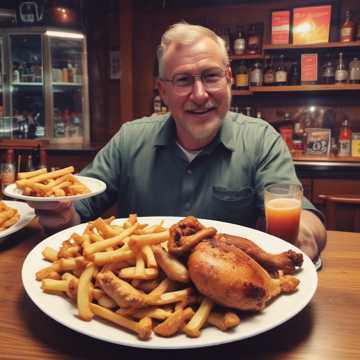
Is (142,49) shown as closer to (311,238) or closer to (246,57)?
(246,57)

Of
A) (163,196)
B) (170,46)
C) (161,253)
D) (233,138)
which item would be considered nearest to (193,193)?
(163,196)

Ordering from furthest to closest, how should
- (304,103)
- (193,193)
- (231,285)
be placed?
1. (304,103)
2. (193,193)
3. (231,285)

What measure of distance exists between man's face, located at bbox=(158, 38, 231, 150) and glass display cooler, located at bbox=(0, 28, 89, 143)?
297 cm

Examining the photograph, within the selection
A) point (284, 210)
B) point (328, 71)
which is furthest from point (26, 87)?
point (284, 210)

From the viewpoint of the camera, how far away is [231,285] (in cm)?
74

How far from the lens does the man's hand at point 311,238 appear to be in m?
1.16

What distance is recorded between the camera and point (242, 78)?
3973 mm

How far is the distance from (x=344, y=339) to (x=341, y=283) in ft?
0.90

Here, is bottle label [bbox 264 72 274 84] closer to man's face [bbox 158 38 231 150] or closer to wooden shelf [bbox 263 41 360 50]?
wooden shelf [bbox 263 41 360 50]

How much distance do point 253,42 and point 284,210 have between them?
10.4ft

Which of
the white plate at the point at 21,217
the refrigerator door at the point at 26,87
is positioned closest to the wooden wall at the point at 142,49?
the refrigerator door at the point at 26,87

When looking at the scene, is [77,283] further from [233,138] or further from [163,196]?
[233,138]

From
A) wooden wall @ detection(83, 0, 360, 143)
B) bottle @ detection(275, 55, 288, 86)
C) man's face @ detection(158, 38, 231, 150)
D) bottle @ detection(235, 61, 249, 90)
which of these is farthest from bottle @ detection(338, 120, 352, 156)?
man's face @ detection(158, 38, 231, 150)

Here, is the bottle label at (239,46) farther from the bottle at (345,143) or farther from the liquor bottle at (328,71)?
the bottle at (345,143)
